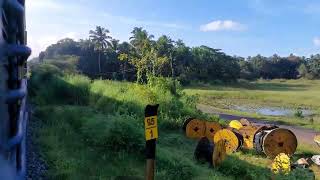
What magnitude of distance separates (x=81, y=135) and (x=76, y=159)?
2.31 metres

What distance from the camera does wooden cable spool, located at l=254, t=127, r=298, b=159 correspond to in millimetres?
16078

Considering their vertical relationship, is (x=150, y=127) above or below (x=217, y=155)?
above

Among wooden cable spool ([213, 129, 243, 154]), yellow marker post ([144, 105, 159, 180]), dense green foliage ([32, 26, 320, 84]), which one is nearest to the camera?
yellow marker post ([144, 105, 159, 180])

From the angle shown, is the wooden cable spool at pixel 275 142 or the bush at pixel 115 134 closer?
the bush at pixel 115 134

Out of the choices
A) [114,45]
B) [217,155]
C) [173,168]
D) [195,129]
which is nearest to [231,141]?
[195,129]

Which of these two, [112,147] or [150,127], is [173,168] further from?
[150,127]

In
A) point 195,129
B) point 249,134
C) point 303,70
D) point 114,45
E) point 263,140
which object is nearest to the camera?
point 263,140

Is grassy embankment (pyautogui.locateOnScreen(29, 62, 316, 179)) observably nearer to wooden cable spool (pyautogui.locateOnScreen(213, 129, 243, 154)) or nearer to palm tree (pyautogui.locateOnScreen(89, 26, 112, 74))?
wooden cable spool (pyautogui.locateOnScreen(213, 129, 243, 154))

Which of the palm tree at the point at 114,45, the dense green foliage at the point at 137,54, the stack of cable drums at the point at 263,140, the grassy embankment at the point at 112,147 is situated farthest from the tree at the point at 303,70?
the stack of cable drums at the point at 263,140

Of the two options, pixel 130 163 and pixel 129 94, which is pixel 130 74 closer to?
pixel 129 94

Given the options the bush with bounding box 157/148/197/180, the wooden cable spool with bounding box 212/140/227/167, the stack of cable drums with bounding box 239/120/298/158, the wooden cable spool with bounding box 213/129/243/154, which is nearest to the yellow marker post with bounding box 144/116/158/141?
the bush with bounding box 157/148/197/180

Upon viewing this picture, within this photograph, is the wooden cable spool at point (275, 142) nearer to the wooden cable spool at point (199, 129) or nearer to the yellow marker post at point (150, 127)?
the wooden cable spool at point (199, 129)

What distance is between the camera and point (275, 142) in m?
16.2

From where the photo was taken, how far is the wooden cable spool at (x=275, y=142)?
16.1 meters
